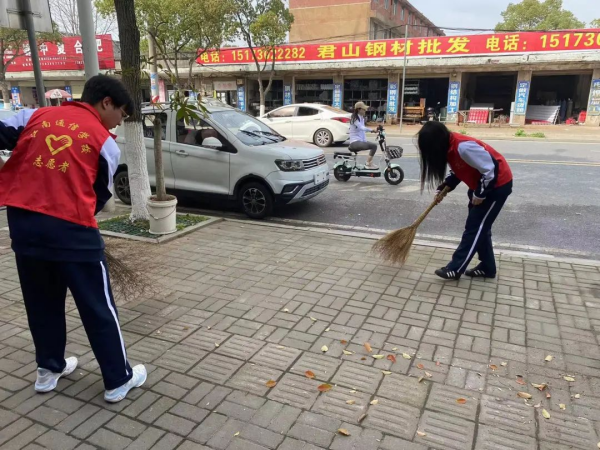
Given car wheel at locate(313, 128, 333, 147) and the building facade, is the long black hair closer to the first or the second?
car wheel at locate(313, 128, 333, 147)

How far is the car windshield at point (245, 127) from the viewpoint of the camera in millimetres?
6871

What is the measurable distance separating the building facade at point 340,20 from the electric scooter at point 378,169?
26.2 m

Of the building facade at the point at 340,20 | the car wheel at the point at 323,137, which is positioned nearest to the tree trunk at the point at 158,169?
the car wheel at the point at 323,137

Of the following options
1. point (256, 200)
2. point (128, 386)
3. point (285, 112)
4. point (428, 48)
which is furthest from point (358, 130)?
point (428, 48)

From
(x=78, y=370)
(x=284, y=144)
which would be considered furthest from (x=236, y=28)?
(x=78, y=370)

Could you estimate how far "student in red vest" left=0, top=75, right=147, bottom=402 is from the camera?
234cm

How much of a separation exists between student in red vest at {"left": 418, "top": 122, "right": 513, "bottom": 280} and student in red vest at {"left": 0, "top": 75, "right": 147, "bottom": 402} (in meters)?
2.61

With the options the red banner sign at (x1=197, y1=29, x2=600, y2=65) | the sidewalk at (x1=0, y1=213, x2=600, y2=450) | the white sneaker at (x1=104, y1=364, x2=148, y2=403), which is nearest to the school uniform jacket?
the sidewalk at (x1=0, y1=213, x2=600, y2=450)

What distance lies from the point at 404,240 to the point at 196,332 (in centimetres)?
230

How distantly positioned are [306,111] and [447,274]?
1152cm

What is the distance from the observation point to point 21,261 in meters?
2.49

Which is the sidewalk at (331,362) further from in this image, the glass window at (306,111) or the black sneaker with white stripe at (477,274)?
the glass window at (306,111)

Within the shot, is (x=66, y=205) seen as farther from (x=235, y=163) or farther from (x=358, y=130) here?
(x=358, y=130)

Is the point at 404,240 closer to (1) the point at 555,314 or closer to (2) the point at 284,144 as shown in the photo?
(1) the point at 555,314
